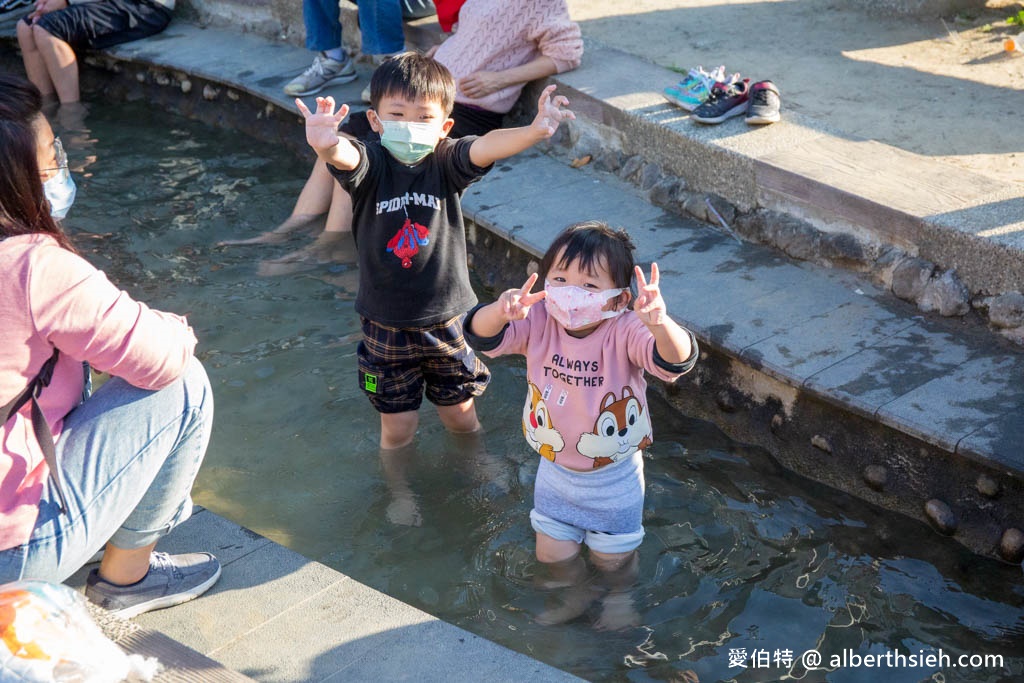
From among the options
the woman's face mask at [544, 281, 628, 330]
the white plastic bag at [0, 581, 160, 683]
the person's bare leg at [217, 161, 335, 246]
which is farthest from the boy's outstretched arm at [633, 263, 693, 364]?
the person's bare leg at [217, 161, 335, 246]

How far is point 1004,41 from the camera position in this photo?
564 centimetres

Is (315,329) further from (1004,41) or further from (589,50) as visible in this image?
(1004,41)

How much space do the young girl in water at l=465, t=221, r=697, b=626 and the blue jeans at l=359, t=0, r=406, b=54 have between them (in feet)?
11.4

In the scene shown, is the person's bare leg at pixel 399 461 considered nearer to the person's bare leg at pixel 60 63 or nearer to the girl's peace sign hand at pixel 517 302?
the girl's peace sign hand at pixel 517 302

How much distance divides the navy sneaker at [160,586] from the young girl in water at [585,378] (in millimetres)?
933

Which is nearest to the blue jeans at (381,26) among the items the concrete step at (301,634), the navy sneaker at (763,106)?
the navy sneaker at (763,106)

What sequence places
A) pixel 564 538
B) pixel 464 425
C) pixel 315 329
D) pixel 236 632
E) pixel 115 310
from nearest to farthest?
pixel 115 310, pixel 236 632, pixel 564 538, pixel 464 425, pixel 315 329

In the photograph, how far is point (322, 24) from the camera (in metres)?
6.62

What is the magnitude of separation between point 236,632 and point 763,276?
2475mm

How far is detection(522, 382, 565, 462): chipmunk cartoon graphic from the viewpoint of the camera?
119 inches

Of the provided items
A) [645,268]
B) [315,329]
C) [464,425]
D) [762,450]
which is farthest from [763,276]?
[315,329]

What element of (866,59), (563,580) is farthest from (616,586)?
(866,59)

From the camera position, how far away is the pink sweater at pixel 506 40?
205 inches

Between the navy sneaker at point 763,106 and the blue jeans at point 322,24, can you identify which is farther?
the blue jeans at point 322,24
